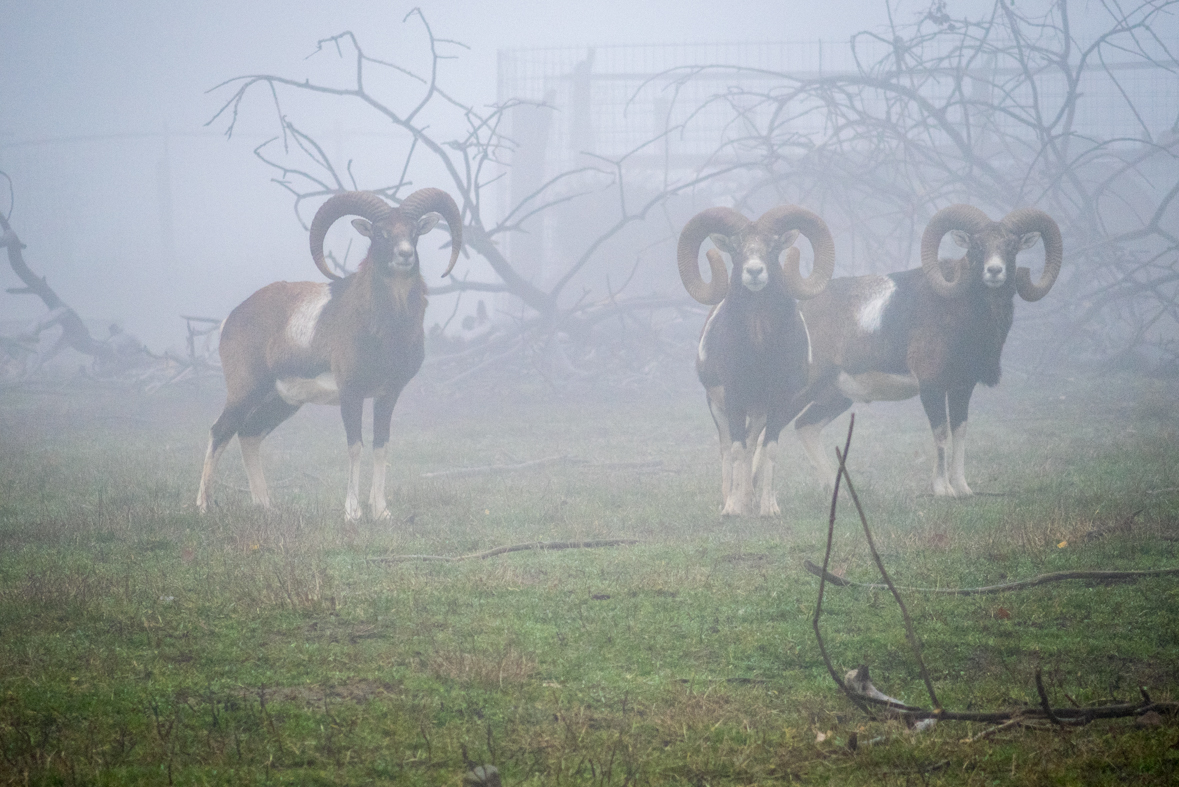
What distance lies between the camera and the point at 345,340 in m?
10.4

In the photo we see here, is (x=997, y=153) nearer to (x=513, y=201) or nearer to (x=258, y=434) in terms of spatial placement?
(x=513, y=201)

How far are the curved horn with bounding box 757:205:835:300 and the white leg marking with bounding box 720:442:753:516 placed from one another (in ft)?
5.78

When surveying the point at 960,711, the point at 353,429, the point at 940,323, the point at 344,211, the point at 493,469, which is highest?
the point at 344,211

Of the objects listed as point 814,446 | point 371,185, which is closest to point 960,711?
point 814,446

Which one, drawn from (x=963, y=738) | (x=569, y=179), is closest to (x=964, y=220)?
(x=963, y=738)

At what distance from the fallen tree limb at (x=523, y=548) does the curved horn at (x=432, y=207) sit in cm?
363

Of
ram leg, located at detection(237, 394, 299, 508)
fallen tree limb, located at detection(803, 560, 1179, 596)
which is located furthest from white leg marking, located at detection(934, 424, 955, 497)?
ram leg, located at detection(237, 394, 299, 508)

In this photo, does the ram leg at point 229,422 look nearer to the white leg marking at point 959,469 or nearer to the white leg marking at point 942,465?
the white leg marking at point 942,465

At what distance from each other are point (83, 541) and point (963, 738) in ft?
22.6

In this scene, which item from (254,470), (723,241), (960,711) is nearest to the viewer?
(960,711)

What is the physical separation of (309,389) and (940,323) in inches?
249

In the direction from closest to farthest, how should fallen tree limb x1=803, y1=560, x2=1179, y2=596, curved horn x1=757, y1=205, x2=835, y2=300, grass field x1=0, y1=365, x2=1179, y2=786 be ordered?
1. grass field x1=0, y1=365, x2=1179, y2=786
2. fallen tree limb x1=803, y1=560, x2=1179, y2=596
3. curved horn x1=757, y1=205, x2=835, y2=300

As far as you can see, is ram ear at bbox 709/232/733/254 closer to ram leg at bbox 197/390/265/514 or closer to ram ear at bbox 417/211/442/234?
ram ear at bbox 417/211/442/234

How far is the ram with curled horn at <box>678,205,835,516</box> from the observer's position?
1011cm
